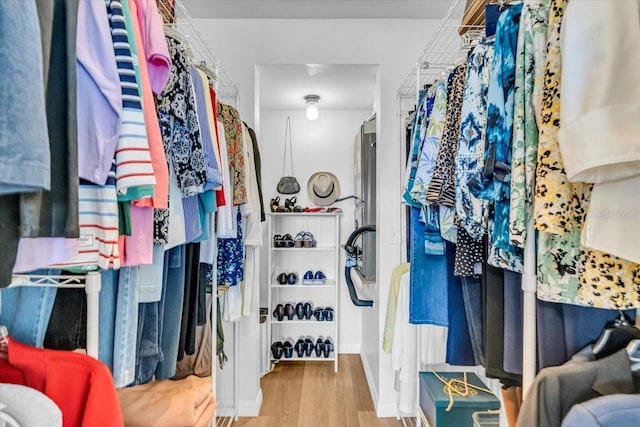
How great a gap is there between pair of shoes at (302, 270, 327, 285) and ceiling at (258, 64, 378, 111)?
151 centimetres

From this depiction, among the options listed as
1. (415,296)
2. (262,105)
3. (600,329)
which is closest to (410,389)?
(415,296)

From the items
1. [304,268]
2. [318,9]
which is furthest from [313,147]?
[318,9]

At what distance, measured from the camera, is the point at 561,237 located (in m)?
0.83

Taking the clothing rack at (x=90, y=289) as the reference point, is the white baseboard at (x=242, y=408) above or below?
below

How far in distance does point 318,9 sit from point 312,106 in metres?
0.92

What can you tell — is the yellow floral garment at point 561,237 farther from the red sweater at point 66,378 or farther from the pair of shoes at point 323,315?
the pair of shoes at point 323,315

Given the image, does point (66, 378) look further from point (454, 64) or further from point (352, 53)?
point (352, 53)

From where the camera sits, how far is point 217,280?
1.96m

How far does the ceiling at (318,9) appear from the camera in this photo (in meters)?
2.29

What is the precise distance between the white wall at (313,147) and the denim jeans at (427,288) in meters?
2.12

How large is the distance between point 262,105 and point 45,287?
9.37ft

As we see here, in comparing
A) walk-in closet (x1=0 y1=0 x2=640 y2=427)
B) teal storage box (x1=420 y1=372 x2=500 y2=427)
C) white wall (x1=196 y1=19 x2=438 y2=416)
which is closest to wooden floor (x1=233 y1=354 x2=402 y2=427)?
white wall (x1=196 y1=19 x2=438 y2=416)

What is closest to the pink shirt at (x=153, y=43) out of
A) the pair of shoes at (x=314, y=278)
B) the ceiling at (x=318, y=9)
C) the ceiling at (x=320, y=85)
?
the ceiling at (x=318, y=9)

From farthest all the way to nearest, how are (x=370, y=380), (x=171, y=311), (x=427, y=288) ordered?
1. (x=370, y=380)
2. (x=427, y=288)
3. (x=171, y=311)
